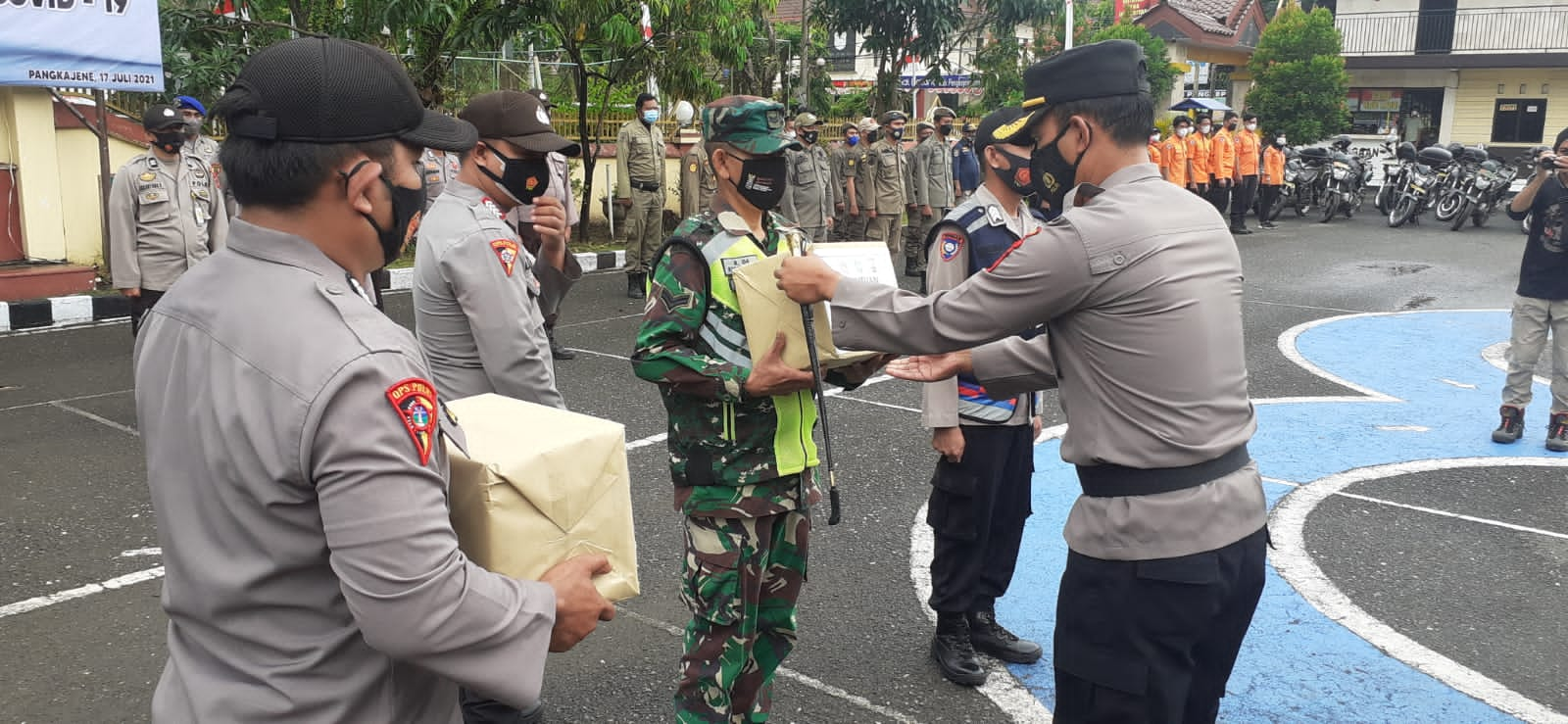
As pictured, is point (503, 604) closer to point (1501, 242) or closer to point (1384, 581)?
point (1384, 581)

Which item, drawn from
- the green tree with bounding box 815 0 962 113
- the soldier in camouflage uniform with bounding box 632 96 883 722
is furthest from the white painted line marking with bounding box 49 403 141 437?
the green tree with bounding box 815 0 962 113

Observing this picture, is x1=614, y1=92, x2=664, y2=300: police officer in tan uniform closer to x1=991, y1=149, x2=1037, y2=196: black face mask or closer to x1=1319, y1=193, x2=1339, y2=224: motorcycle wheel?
x1=991, y1=149, x2=1037, y2=196: black face mask

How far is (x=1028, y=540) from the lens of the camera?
5.35 m

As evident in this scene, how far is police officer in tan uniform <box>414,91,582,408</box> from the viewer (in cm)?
336

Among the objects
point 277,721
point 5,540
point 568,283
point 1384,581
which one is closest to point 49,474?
point 5,540

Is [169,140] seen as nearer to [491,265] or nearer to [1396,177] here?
[491,265]

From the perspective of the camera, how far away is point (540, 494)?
5.94 ft

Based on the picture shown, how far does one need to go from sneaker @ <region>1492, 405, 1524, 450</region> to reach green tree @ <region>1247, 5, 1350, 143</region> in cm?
2010

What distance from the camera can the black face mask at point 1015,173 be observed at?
3959 mm

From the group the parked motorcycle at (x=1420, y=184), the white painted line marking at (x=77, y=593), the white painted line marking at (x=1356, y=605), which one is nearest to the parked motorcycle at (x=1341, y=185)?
the parked motorcycle at (x=1420, y=184)

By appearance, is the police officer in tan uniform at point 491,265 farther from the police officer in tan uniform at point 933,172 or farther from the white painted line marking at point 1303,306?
the police officer in tan uniform at point 933,172

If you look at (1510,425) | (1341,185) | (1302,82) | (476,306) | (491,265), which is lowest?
(1510,425)

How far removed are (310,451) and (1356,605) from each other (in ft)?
13.8

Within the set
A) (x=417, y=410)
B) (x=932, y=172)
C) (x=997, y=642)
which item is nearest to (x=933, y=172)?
(x=932, y=172)
